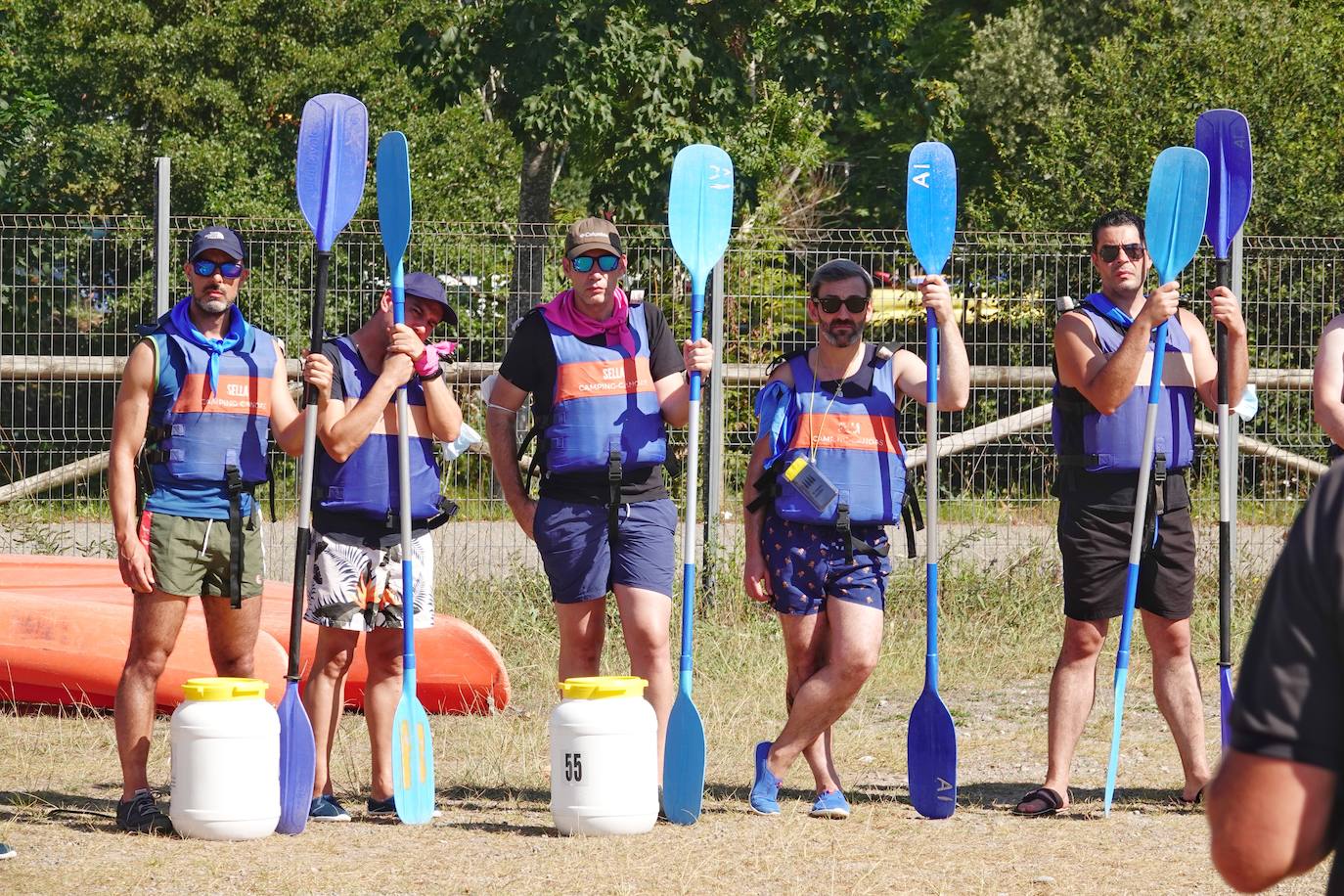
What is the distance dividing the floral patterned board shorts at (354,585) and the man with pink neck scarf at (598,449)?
18.8 inches

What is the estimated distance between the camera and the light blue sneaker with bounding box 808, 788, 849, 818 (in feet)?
16.5

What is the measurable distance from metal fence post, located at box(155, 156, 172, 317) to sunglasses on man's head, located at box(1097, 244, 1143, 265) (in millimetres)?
4465

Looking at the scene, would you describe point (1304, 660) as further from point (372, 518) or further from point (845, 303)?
point (372, 518)

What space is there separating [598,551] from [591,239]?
0.97 metres

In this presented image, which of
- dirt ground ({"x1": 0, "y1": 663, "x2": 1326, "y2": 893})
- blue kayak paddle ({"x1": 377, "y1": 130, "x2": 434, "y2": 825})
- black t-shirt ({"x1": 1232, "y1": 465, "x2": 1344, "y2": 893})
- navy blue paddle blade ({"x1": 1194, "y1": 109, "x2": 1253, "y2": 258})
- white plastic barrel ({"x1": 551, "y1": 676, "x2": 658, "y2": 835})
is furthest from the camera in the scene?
navy blue paddle blade ({"x1": 1194, "y1": 109, "x2": 1253, "y2": 258})

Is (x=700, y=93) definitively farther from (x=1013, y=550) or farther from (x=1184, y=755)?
(x=1184, y=755)

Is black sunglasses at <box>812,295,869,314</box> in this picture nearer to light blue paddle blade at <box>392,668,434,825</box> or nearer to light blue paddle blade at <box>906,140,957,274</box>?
light blue paddle blade at <box>906,140,957,274</box>

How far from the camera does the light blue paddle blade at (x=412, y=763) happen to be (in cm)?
495

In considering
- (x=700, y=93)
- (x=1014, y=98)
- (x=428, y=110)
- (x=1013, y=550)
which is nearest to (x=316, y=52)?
(x=428, y=110)

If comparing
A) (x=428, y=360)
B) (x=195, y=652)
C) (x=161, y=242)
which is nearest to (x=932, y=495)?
(x=428, y=360)

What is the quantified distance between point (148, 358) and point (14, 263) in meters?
3.67

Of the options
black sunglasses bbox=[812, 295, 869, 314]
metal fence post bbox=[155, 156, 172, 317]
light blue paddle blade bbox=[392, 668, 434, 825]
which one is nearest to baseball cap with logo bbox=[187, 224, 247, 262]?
light blue paddle blade bbox=[392, 668, 434, 825]

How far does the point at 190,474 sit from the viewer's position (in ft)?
15.8

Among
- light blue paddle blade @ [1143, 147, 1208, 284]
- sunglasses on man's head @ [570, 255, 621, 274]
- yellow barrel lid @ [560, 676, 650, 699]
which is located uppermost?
light blue paddle blade @ [1143, 147, 1208, 284]
